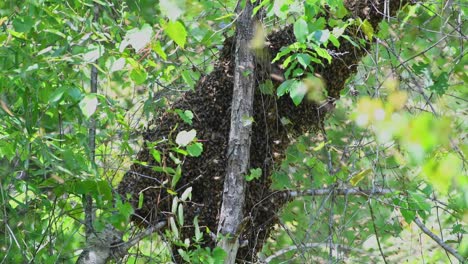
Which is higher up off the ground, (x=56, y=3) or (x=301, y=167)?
(x=56, y=3)

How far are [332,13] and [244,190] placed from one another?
1013mm

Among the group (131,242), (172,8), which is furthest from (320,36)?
(131,242)

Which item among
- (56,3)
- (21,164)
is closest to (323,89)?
(56,3)

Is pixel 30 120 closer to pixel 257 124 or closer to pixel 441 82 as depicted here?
pixel 257 124

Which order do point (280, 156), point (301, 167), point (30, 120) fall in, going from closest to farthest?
1. point (30, 120)
2. point (280, 156)
3. point (301, 167)

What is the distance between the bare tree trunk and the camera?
11.4ft

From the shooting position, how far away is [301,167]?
17.8 ft

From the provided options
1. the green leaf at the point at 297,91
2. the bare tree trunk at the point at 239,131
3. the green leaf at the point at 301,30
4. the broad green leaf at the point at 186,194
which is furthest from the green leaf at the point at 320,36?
the broad green leaf at the point at 186,194

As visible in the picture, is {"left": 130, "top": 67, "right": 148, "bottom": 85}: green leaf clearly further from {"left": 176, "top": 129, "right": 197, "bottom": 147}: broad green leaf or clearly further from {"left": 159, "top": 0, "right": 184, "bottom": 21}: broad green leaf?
{"left": 159, "top": 0, "right": 184, "bottom": 21}: broad green leaf

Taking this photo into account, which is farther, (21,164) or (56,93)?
(21,164)

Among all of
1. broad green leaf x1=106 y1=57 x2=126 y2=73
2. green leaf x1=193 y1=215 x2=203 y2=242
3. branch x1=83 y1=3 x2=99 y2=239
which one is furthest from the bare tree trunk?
broad green leaf x1=106 y1=57 x2=126 y2=73

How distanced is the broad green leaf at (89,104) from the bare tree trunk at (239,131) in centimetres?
97

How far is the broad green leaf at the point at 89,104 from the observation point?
267 centimetres

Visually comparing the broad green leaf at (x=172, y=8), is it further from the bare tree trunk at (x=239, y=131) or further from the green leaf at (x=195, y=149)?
the bare tree trunk at (x=239, y=131)
